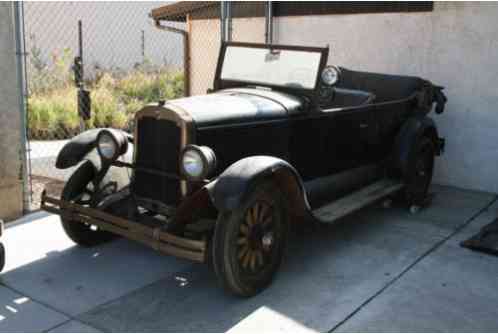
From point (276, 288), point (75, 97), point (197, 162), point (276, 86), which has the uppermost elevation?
point (276, 86)

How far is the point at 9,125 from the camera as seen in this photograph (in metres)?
4.69

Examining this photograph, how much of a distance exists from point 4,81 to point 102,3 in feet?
34.4

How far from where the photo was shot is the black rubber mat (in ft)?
14.3

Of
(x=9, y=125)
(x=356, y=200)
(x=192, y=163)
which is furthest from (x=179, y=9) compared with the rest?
(x=192, y=163)

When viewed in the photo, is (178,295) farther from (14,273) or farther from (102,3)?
(102,3)

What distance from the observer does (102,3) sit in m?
14.3

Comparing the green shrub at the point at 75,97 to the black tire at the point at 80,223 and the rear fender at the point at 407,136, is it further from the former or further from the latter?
the rear fender at the point at 407,136

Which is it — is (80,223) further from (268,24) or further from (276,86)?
(268,24)

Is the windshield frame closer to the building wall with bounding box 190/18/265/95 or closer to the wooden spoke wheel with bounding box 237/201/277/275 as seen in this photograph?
the wooden spoke wheel with bounding box 237/201/277/275

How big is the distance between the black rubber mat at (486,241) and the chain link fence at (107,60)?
3.98 metres

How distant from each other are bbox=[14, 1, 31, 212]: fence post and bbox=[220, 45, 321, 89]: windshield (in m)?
1.78

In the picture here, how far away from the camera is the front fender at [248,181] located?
10.2 ft

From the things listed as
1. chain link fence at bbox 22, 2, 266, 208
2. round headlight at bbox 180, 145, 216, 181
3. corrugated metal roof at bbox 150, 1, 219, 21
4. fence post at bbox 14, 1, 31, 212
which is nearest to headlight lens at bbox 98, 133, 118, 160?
round headlight at bbox 180, 145, 216, 181

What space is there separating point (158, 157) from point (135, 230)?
2.05ft
